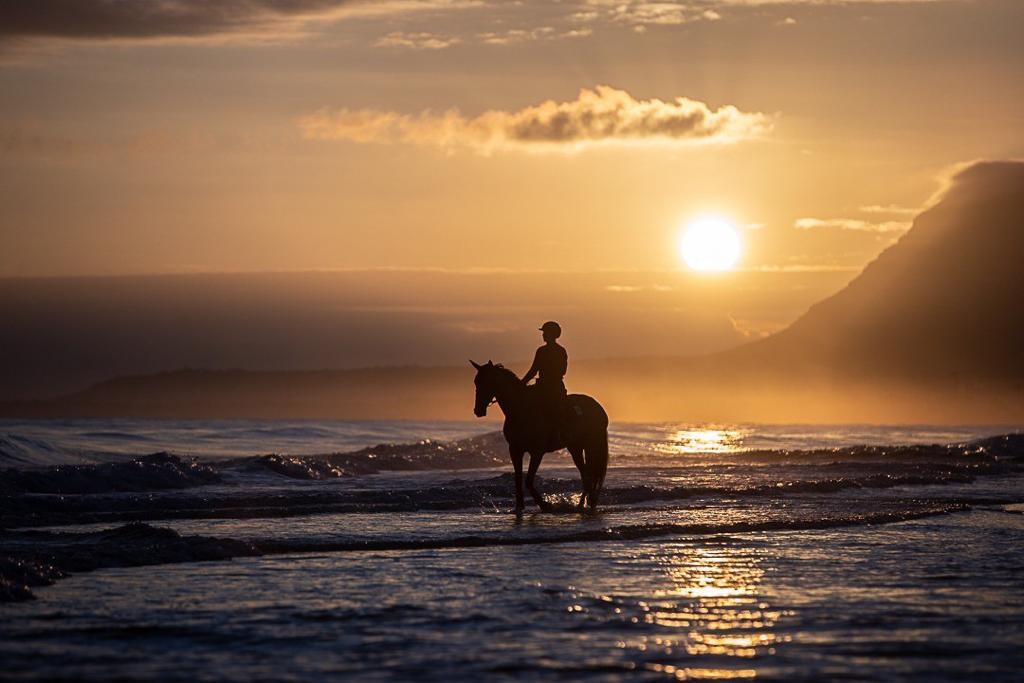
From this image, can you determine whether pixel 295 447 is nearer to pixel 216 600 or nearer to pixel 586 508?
pixel 586 508

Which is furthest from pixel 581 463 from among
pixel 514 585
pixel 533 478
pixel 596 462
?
pixel 514 585

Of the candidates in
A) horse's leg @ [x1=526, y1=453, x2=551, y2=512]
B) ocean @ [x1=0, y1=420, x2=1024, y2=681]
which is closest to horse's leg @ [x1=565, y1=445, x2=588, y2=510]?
ocean @ [x1=0, y1=420, x2=1024, y2=681]

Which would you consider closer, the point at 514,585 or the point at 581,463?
the point at 514,585

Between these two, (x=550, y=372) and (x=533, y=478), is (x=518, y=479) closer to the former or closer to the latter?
(x=533, y=478)

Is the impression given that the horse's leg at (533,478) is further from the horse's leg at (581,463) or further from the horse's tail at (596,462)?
the horse's tail at (596,462)

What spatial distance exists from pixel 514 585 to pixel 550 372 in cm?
846

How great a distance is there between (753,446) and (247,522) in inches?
1536

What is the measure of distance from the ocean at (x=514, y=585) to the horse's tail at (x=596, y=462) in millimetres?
538

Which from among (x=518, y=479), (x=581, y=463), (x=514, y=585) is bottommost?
(x=514, y=585)

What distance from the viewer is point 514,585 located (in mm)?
12844

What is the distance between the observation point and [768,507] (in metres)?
22.2

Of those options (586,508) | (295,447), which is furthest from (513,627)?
(295,447)

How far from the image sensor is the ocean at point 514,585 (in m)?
9.42

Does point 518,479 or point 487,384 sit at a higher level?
point 487,384
